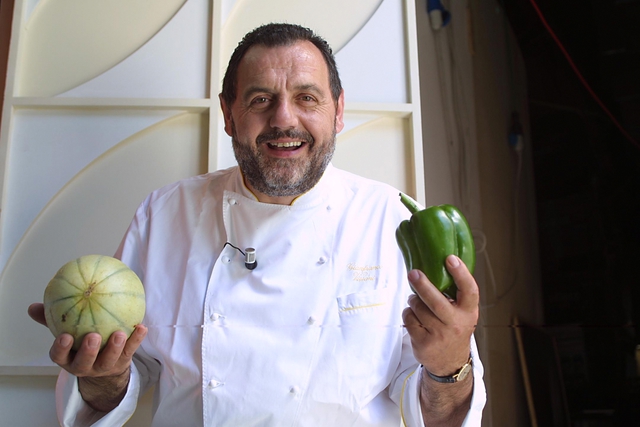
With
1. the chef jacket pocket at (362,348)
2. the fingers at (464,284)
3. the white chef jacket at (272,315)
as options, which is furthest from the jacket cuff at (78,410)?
the fingers at (464,284)

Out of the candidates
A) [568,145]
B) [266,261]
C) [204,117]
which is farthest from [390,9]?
[568,145]

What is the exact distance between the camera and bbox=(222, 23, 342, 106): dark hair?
33.9 inches

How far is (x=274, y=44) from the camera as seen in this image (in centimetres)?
85

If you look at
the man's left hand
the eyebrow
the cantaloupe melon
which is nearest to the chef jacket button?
the cantaloupe melon

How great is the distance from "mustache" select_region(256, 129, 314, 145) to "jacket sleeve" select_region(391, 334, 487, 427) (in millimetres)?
368

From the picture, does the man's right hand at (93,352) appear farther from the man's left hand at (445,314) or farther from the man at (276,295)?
the man's left hand at (445,314)

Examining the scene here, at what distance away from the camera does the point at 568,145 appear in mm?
334

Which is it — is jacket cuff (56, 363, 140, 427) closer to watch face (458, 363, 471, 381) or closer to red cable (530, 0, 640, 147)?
watch face (458, 363, 471, 381)

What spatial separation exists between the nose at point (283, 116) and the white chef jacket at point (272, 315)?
14 cm

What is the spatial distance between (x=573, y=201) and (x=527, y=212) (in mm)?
29

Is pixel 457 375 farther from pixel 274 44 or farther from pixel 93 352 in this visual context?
pixel 274 44

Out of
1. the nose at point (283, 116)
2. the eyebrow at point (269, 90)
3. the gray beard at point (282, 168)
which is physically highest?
the eyebrow at point (269, 90)

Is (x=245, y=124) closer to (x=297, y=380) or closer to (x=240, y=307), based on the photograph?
(x=240, y=307)

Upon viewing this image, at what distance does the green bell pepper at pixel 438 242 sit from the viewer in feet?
1.57
